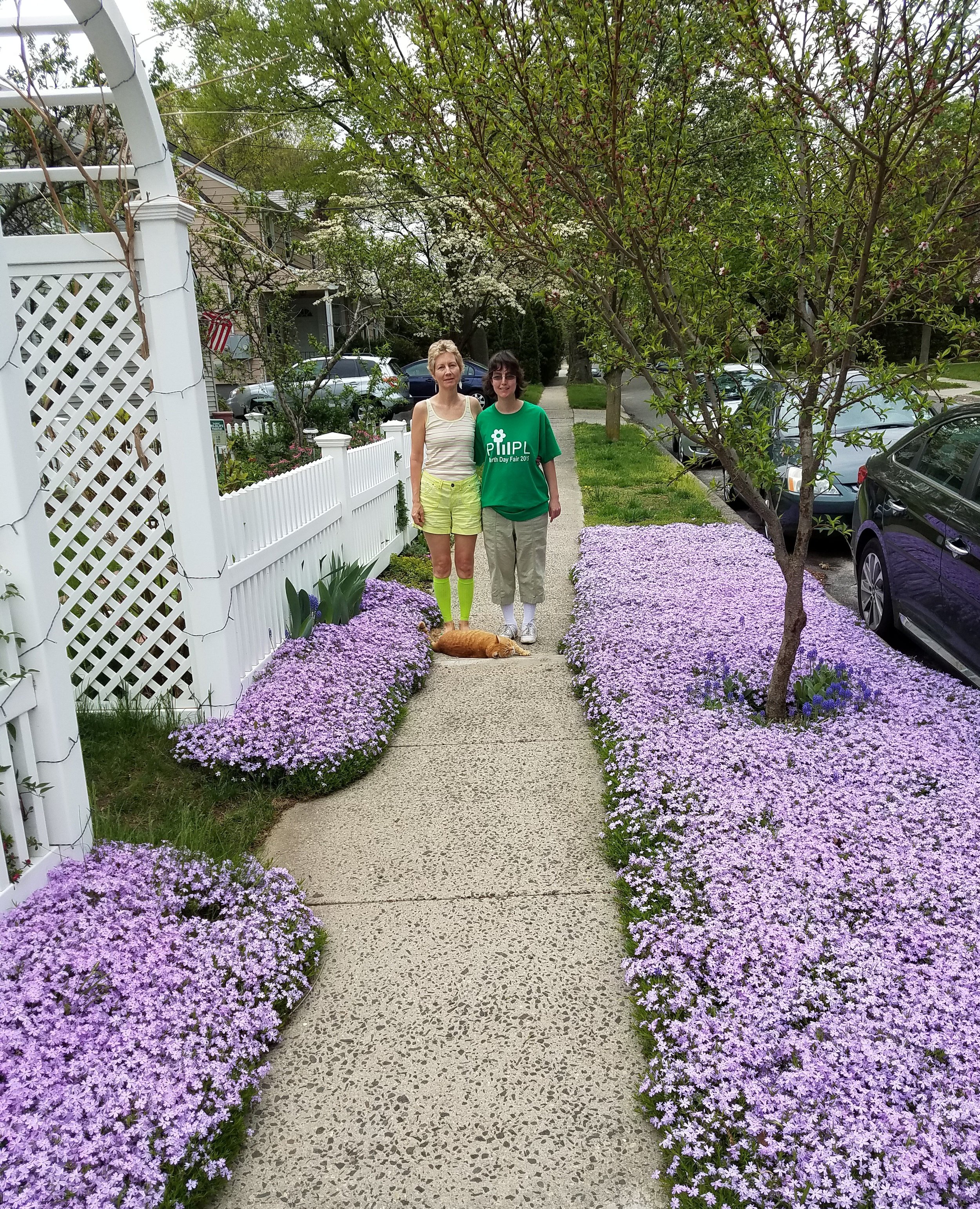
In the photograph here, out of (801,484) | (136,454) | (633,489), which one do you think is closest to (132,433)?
(136,454)

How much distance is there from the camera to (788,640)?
4.52m

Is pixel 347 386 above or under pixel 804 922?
above

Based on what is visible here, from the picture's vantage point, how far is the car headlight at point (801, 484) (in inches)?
147

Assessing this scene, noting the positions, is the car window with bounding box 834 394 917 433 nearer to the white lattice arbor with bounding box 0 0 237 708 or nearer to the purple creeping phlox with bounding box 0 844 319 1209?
the white lattice arbor with bounding box 0 0 237 708

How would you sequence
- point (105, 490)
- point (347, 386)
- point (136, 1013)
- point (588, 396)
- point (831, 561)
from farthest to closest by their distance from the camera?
1. point (588, 396)
2. point (347, 386)
3. point (831, 561)
4. point (105, 490)
5. point (136, 1013)

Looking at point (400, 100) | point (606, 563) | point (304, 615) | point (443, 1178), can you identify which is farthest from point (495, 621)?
→ point (443, 1178)

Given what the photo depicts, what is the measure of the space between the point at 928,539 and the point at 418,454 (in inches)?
123

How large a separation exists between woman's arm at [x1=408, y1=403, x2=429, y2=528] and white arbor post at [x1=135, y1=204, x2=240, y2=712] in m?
1.81

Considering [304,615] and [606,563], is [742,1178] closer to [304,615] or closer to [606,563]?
[304,615]

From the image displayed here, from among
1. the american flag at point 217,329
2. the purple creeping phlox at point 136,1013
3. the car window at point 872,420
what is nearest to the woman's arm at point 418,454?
the purple creeping phlox at point 136,1013

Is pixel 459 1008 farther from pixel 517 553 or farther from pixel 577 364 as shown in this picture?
pixel 577 364

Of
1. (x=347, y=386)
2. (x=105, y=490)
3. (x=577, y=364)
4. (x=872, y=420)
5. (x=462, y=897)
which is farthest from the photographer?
(x=577, y=364)

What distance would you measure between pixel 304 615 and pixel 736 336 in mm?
2865

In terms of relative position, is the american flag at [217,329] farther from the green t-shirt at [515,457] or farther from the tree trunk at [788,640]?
the tree trunk at [788,640]
